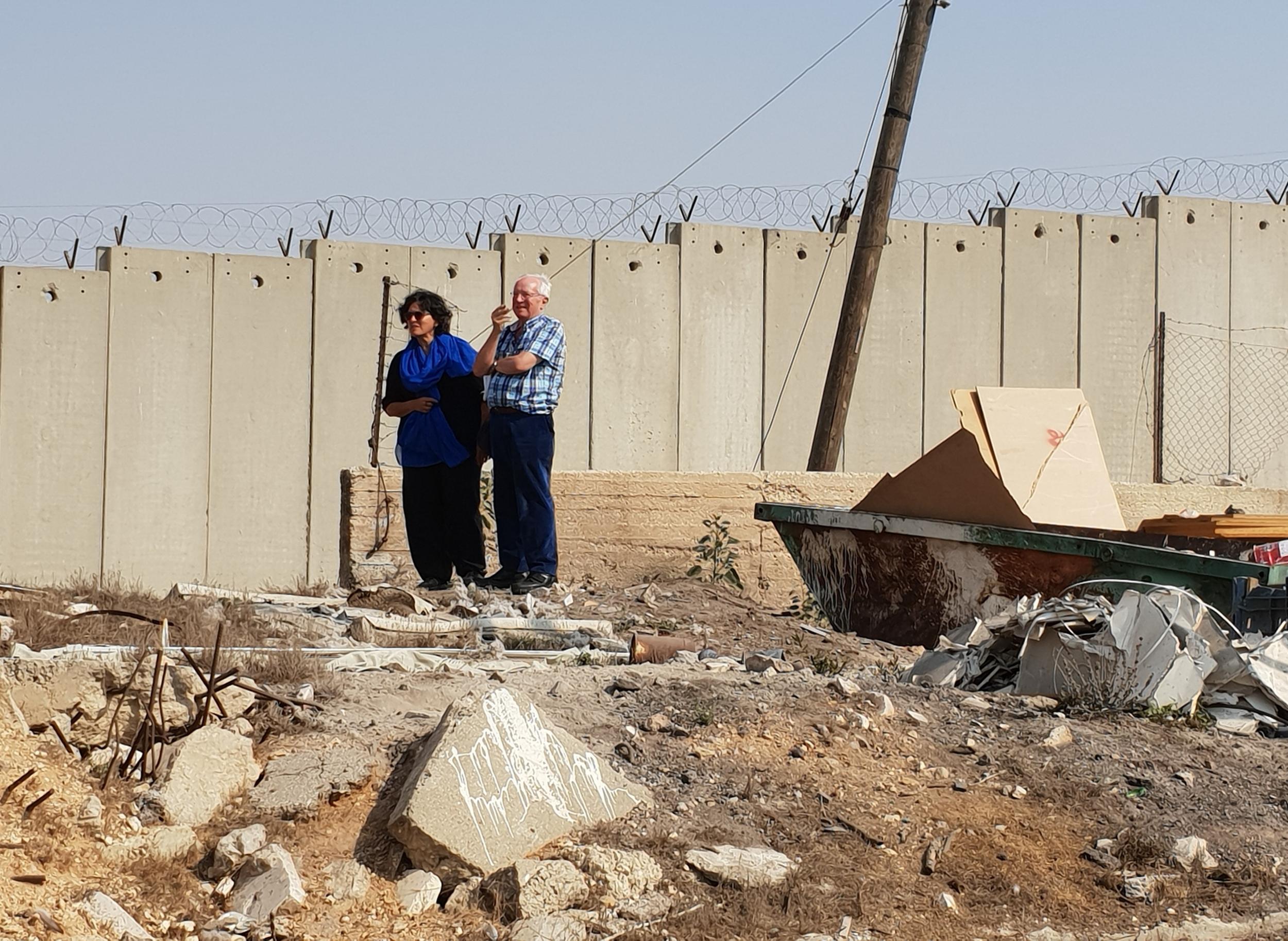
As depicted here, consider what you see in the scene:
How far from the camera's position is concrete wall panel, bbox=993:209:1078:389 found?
1241cm

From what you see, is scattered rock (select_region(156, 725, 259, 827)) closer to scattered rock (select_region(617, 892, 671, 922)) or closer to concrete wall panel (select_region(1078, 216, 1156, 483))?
scattered rock (select_region(617, 892, 671, 922))

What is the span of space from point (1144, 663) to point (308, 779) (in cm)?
288

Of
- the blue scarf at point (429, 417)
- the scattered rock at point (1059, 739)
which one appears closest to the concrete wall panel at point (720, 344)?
the blue scarf at point (429, 417)

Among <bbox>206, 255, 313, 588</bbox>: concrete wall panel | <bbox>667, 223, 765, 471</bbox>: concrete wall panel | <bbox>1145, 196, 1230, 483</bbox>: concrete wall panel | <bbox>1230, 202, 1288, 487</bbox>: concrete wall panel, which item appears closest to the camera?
<bbox>206, 255, 313, 588</bbox>: concrete wall panel

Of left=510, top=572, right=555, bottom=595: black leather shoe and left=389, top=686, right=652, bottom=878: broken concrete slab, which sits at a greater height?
left=510, top=572, right=555, bottom=595: black leather shoe

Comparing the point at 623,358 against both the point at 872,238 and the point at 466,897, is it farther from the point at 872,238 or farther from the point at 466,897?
the point at 466,897

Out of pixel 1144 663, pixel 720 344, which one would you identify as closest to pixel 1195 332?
pixel 720 344

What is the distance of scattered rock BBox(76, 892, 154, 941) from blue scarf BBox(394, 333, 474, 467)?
4717mm

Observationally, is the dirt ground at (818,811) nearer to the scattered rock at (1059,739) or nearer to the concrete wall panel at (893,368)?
the scattered rock at (1059,739)

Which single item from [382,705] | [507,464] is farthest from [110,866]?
[507,464]

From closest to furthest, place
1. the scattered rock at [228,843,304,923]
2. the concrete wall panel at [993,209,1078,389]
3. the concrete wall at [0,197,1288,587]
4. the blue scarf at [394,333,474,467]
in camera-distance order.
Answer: the scattered rock at [228,843,304,923] < the blue scarf at [394,333,474,467] < the concrete wall at [0,197,1288,587] < the concrete wall panel at [993,209,1078,389]

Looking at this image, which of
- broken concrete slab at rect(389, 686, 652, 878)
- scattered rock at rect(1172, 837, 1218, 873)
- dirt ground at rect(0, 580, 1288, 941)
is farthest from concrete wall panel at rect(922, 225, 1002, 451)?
broken concrete slab at rect(389, 686, 652, 878)

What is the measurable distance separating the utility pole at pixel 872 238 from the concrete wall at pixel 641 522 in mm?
1224

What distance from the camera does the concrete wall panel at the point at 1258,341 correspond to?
12820mm
